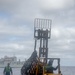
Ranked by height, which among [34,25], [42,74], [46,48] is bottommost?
[42,74]

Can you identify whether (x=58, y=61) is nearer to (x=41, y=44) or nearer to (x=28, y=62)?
(x=41, y=44)

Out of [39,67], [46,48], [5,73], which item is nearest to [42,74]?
[39,67]

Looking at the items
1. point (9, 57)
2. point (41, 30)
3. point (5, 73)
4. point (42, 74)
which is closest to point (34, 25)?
point (41, 30)

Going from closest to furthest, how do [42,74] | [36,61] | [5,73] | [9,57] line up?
[42,74], [36,61], [5,73], [9,57]

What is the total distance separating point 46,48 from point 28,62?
2.38 meters

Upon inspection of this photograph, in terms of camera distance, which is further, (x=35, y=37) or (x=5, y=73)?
(x=5, y=73)

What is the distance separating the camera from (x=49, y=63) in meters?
19.9

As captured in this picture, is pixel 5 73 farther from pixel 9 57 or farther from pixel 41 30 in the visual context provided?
pixel 9 57

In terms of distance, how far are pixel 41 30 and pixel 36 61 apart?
7.34 feet

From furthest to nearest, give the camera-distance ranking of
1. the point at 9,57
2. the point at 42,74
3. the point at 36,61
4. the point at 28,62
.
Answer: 1. the point at 9,57
2. the point at 28,62
3. the point at 36,61
4. the point at 42,74

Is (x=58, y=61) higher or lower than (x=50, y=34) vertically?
lower

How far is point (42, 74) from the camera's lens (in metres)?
19.1

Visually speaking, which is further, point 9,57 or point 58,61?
point 9,57

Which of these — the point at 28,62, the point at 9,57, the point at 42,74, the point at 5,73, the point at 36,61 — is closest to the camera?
the point at 42,74
